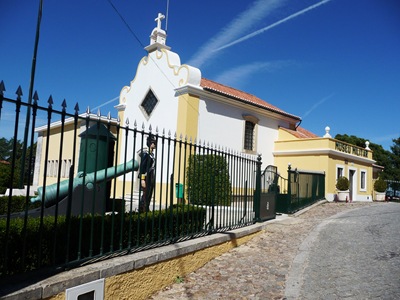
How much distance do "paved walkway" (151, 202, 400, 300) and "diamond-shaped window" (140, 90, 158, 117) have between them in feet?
42.6

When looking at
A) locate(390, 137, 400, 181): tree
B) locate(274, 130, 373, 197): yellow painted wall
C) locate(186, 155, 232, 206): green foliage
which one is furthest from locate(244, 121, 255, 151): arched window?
locate(390, 137, 400, 181): tree

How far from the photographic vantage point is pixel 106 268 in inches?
147

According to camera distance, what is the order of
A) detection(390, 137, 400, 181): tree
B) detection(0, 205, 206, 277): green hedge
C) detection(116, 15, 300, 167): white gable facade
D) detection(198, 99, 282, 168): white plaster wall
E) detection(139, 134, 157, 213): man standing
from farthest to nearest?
detection(390, 137, 400, 181): tree → detection(198, 99, 282, 168): white plaster wall → detection(116, 15, 300, 167): white gable facade → detection(139, 134, 157, 213): man standing → detection(0, 205, 206, 277): green hedge

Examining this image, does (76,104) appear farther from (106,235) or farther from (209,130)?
(209,130)

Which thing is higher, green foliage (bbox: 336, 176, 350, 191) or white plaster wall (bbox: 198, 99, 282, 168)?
white plaster wall (bbox: 198, 99, 282, 168)

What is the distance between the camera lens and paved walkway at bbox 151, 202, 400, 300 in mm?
4457

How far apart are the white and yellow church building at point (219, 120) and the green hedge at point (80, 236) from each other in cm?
1164

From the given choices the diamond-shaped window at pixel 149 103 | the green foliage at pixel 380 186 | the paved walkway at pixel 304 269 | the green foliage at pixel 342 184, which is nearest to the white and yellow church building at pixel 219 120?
the diamond-shaped window at pixel 149 103

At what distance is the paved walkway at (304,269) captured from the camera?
14.6 feet

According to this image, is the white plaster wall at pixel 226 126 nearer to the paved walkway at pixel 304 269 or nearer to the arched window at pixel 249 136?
the arched window at pixel 249 136

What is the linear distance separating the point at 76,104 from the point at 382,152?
53.3 metres

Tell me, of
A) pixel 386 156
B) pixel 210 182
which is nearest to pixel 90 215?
pixel 210 182

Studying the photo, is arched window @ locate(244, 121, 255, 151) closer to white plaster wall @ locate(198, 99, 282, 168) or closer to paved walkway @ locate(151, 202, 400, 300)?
white plaster wall @ locate(198, 99, 282, 168)

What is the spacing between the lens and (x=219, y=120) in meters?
18.2
